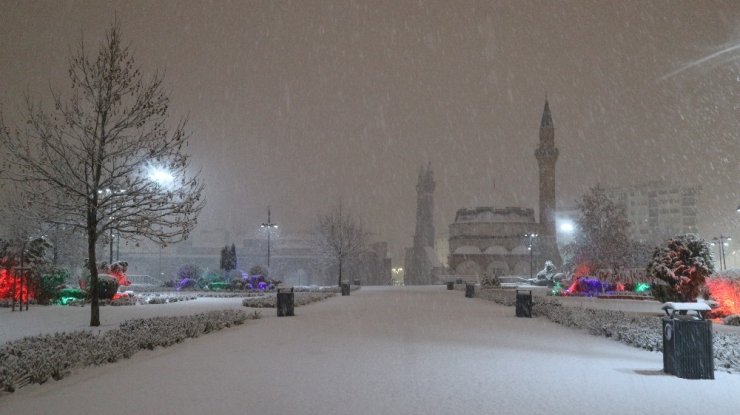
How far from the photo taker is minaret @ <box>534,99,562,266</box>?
83.8 metres

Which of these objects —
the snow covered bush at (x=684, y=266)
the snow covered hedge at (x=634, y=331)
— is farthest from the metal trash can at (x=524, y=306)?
the snow covered bush at (x=684, y=266)

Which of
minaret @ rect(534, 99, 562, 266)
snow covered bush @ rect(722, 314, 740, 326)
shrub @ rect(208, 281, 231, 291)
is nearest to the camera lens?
snow covered bush @ rect(722, 314, 740, 326)

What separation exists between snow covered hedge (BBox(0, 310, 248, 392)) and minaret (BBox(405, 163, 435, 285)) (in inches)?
3020

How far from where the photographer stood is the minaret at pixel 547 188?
83.8m

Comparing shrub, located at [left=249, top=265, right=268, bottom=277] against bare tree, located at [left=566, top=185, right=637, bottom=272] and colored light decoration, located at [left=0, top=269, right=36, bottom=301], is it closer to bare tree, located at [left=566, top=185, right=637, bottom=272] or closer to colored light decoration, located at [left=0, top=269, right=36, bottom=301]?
colored light decoration, located at [left=0, top=269, right=36, bottom=301]

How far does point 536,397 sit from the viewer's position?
7.46m

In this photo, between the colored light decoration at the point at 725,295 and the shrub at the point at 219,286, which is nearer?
the colored light decoration at the point at 725,295

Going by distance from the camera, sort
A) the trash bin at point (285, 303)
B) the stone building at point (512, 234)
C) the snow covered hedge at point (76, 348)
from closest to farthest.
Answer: the snow covered hedge at point (76, 348) < the trash bin at point (285, 303) < the stone building at point (512, 234)

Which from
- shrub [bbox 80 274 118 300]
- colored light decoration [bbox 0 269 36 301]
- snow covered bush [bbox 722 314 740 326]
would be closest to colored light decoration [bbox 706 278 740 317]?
snow covered bush [bbox 722 314 740 326]

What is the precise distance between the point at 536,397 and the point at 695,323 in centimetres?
310

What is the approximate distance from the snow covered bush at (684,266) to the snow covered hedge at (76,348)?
53.0 ft

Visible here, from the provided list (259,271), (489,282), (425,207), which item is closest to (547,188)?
(425,207)

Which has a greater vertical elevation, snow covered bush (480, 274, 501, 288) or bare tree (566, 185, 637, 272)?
bare tree (566, 185, 637, 272)

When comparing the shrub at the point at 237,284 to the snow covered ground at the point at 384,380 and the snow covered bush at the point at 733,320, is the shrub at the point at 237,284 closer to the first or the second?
the snow covered ground at the point at 384,380
